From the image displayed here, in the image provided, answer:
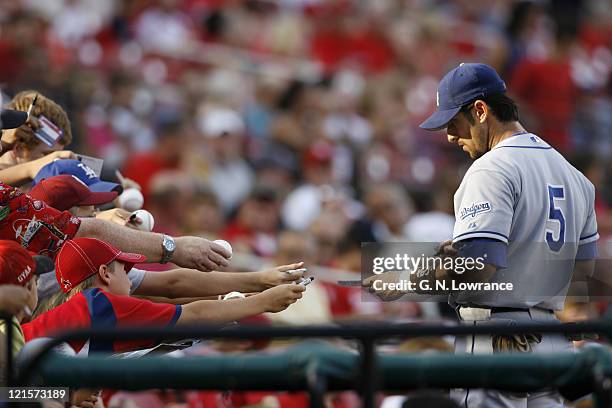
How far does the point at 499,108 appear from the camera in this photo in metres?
4.58

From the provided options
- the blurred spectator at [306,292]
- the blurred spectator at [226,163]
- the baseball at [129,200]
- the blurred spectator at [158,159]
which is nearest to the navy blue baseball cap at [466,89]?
the baseball at [129,200]

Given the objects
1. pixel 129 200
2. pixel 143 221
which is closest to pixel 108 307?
pixel 143 221

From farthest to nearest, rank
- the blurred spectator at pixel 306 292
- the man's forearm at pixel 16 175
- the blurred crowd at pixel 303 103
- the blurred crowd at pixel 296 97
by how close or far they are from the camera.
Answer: the blurred crowd at pixel 296 97 → the blurred crowd at pixel 303 103 → the blurred spectator at pixel 306 292 → the man's forearm at pixel 16 175

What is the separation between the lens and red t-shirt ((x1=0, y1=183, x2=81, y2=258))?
4391 mm

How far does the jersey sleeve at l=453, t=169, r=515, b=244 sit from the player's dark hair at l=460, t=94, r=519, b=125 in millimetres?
355

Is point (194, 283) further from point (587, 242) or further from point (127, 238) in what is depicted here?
point (587, 242)

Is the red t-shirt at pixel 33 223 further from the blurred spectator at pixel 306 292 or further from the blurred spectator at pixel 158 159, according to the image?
the blurred spectator at pixel 158 159

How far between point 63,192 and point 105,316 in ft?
2.94

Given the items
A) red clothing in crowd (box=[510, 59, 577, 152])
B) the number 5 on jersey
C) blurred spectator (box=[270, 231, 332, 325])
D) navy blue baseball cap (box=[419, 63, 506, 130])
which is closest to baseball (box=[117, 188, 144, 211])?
navy blue baseball cap (box=[419, 63, 506, 130])

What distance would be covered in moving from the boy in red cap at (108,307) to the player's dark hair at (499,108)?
1.02m

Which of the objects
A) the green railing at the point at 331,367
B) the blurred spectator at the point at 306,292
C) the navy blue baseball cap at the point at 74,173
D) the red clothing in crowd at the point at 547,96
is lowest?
the green railing at the point at 331,367

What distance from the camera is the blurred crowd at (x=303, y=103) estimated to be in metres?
9.59

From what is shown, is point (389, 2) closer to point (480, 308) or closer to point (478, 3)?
point (478, 3)

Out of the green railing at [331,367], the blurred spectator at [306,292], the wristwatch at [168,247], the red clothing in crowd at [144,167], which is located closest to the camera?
the green railing at [331,367]
